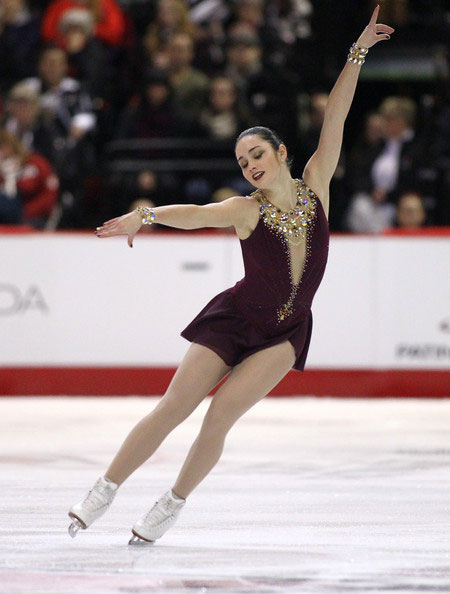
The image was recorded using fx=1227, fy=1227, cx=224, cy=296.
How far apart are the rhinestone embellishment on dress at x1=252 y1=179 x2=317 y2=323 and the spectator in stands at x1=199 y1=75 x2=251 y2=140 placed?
17.7ft

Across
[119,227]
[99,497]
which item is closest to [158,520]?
[99,497]

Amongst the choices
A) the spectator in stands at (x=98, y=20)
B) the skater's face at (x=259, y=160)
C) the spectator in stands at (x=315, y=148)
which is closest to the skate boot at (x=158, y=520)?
the skater's face at (x=259, y=160)

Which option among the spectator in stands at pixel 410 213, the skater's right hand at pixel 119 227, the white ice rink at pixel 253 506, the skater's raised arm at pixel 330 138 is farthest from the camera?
the spectator in stands at pixel 410 213

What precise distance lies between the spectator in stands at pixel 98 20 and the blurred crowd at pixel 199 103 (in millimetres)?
12

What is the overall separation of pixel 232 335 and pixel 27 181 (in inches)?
205

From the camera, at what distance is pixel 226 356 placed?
13.0ft

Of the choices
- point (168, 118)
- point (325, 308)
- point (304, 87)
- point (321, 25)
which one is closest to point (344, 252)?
point (325, 308)

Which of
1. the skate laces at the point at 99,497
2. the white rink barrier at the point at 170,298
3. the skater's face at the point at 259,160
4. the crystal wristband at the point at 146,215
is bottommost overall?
the white rink barrier at the point at 170,298

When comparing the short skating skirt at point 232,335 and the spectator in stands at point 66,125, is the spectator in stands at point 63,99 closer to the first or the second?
the spectator in stands at point 66,125

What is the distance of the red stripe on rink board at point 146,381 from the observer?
8242 millimetres

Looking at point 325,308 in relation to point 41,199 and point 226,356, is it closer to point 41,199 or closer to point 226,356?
point 41,199

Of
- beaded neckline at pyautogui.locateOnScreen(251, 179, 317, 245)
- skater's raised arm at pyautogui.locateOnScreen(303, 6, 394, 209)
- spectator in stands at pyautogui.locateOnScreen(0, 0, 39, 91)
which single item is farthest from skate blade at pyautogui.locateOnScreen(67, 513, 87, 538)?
spectator in stands at pyautogui.locateOnScreen(0, 0, 39, 91)

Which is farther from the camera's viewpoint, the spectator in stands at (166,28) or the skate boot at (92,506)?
the spectator in stands at (166,28)

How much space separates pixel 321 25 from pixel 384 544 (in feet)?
25.8
